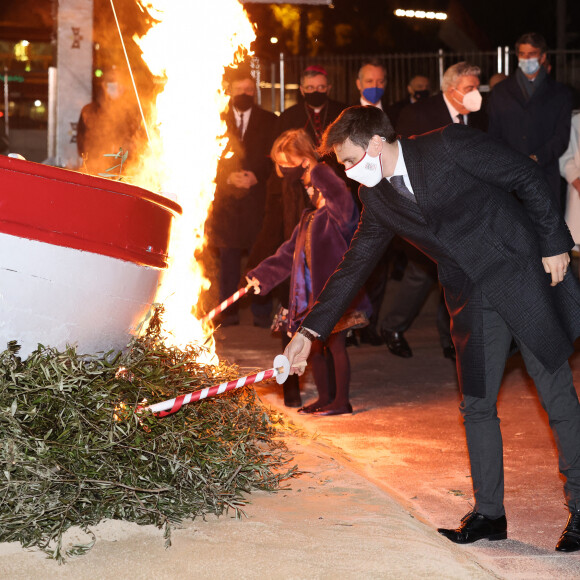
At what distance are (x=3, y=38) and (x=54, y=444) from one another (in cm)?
1735

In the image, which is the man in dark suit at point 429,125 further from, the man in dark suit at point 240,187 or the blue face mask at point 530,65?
the man in dark suit at point 240,187

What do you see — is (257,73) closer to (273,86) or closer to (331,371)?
(273,86)

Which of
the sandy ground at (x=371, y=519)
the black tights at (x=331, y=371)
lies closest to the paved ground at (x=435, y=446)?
the sandy ground at (x=371, y=519)

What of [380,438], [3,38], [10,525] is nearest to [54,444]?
[10,525]

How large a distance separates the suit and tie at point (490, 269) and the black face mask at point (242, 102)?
5851mm

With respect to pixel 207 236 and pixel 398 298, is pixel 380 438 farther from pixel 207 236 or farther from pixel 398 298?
pixel 207 236

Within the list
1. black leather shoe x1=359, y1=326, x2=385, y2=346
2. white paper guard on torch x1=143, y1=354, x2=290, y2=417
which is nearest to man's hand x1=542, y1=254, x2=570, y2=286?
white paper guard on torch x1=143, y1=354, x2=290, y2=417

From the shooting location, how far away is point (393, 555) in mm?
4309

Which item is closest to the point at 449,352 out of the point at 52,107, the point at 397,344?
the point at 397,344

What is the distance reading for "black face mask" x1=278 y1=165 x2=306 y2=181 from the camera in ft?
23.8

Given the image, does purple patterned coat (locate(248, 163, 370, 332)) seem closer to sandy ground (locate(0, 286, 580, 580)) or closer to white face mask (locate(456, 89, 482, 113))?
sandy ground (locate(0, 286, 580, 580))

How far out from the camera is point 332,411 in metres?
7.40

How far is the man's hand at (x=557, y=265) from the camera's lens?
4.43 meters

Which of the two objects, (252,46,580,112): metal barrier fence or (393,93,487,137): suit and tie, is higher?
(252,46,580,112): metal barrier fence
